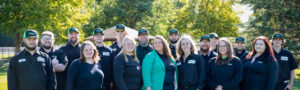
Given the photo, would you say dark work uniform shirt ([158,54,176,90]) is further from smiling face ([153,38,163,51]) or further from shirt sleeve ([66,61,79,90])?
shirt sleeve ([66,61,79,90])

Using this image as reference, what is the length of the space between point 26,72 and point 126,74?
177 cm

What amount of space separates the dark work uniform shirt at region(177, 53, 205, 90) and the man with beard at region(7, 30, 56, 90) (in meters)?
2.65

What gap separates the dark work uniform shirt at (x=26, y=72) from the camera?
16.1ft

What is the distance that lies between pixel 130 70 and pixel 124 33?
1.77m

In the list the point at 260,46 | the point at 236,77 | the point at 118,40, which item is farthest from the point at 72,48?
the point at 260,46

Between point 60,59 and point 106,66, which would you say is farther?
point 106,66

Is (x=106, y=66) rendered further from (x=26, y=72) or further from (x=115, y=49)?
(x=26, y=72)

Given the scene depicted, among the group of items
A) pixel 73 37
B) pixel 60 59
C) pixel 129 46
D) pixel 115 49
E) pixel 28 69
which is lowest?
pixel 28 69

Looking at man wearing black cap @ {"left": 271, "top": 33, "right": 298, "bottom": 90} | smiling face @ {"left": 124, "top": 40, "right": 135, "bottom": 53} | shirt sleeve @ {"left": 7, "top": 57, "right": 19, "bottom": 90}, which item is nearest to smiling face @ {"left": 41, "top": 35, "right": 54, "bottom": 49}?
shirt sleeve @ {"left": 7, "top": 57, "right": 19, "bottom": 90}

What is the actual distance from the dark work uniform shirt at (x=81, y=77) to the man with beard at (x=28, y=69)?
60 centimetres

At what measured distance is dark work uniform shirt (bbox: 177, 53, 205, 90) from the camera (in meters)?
5.63

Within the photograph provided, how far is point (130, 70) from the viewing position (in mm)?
5141

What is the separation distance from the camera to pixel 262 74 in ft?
18.5

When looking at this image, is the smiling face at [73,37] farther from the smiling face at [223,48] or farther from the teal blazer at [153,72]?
the smiling face at [223,48]
